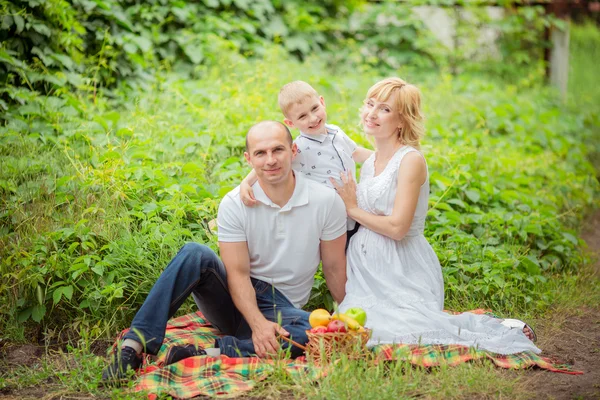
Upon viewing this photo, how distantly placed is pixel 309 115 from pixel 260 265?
854 mm

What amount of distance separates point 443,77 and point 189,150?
5.03 metres

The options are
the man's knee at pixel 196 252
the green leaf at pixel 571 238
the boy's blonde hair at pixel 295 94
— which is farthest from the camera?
the green leaf at pixel 571 238

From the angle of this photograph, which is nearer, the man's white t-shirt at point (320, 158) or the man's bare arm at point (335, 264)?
the man's bare arm at point (335, 264)

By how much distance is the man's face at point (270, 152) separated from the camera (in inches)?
129

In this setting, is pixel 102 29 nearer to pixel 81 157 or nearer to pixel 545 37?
pixel 81 157

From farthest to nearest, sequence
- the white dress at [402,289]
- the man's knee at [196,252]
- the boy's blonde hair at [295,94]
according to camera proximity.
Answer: the boy's blonde hair at [295,94] < the white dress at [402,289] < the man's knee at [196,252]

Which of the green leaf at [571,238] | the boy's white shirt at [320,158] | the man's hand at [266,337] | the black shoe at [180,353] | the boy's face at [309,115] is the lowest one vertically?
the black shoe at [180,353]

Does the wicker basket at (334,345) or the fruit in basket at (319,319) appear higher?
the fruit in basket at (319,319)

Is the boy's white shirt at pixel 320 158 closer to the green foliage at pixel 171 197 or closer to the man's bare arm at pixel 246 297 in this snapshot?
the man's bare arm at pixel 246 297

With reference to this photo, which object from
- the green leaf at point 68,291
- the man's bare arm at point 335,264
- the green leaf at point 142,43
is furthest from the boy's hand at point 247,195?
the green leaf at point 142,43

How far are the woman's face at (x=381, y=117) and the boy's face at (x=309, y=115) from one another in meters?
0.24

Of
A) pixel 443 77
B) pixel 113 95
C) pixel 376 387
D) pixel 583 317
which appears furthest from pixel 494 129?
pixel 376 387

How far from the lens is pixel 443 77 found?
906cm

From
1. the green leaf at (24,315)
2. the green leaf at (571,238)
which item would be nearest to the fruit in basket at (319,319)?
the green leaf at (24,315)
